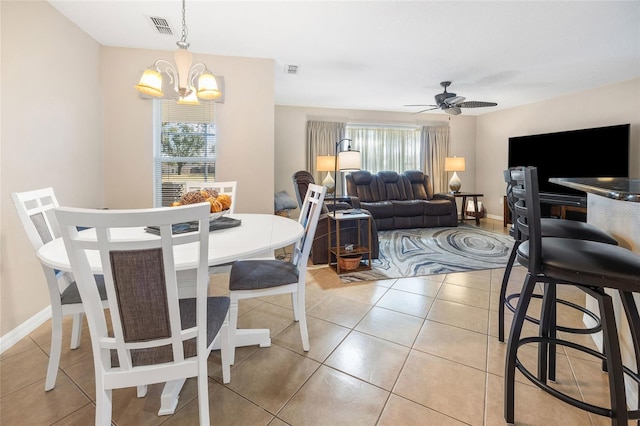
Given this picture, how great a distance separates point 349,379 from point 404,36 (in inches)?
118

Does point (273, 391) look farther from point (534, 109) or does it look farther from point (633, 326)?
point (534, 109)

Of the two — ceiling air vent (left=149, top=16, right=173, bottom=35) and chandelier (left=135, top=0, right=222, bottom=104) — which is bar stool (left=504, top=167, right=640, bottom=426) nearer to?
chandelier (left=135, top=0, right=222, bottom=104)

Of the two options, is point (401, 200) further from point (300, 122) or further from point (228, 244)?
point (228, 244)

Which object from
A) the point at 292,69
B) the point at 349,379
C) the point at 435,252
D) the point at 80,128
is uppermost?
the point at 292,69

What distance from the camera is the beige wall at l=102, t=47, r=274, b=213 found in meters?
3.02

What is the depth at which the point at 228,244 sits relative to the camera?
134 centimetres

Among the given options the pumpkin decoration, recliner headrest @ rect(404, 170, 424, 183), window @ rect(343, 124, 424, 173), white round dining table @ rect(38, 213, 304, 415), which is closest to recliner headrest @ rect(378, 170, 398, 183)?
recliner headrest @ rect(404, 170, 424, 183)

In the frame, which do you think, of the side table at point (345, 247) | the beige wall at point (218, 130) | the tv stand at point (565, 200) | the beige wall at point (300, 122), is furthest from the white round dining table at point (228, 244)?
the tv stand at point (565, 200)

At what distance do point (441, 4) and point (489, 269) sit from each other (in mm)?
2596

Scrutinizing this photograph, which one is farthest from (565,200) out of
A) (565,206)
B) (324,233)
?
(324,233)

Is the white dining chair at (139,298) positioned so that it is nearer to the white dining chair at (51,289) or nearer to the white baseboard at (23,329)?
the white dining chair at (51,289)

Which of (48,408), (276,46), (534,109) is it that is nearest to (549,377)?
(48,408)

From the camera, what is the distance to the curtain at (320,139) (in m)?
5.91

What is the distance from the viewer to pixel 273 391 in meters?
1.41
